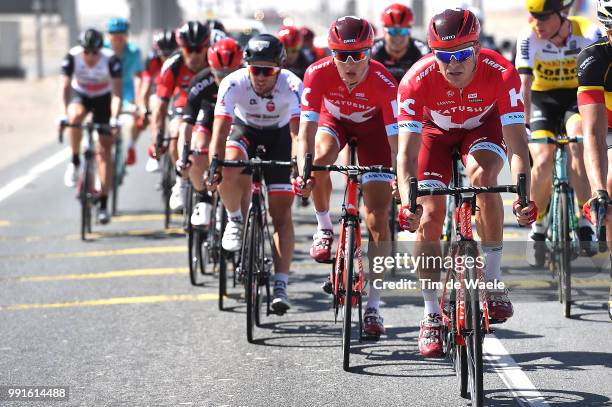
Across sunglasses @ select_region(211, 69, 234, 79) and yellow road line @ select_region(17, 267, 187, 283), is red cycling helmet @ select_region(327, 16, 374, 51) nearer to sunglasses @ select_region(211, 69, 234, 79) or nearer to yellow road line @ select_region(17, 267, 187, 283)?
sunglasses @ select_region(211, 69, 234, 79)

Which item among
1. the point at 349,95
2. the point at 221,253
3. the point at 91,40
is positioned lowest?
the point at 221,253

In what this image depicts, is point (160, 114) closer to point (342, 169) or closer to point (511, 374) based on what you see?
point (342, 169)

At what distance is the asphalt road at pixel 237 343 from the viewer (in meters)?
7.48

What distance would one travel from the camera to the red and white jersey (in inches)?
344

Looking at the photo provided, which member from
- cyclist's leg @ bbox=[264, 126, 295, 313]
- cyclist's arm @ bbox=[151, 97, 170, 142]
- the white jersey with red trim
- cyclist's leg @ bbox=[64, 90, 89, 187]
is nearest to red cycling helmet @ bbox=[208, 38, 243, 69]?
the white jersey with red trim

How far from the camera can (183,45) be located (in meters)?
12.6

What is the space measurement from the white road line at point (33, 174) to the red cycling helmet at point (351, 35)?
9.64m

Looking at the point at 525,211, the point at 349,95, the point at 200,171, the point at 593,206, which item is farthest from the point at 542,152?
the point at 525,211

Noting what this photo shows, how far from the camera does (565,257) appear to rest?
9445mm

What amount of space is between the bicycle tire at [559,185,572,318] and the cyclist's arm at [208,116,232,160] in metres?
2.56

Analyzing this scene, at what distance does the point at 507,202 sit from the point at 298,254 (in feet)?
13.6

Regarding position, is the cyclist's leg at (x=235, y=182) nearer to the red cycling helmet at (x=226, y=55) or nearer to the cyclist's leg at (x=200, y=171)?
the red cycling helmet at (x=226, y=55)

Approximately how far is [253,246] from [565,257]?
7.53ft

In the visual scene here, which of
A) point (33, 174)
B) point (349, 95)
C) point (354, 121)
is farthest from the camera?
point (33, 174)
